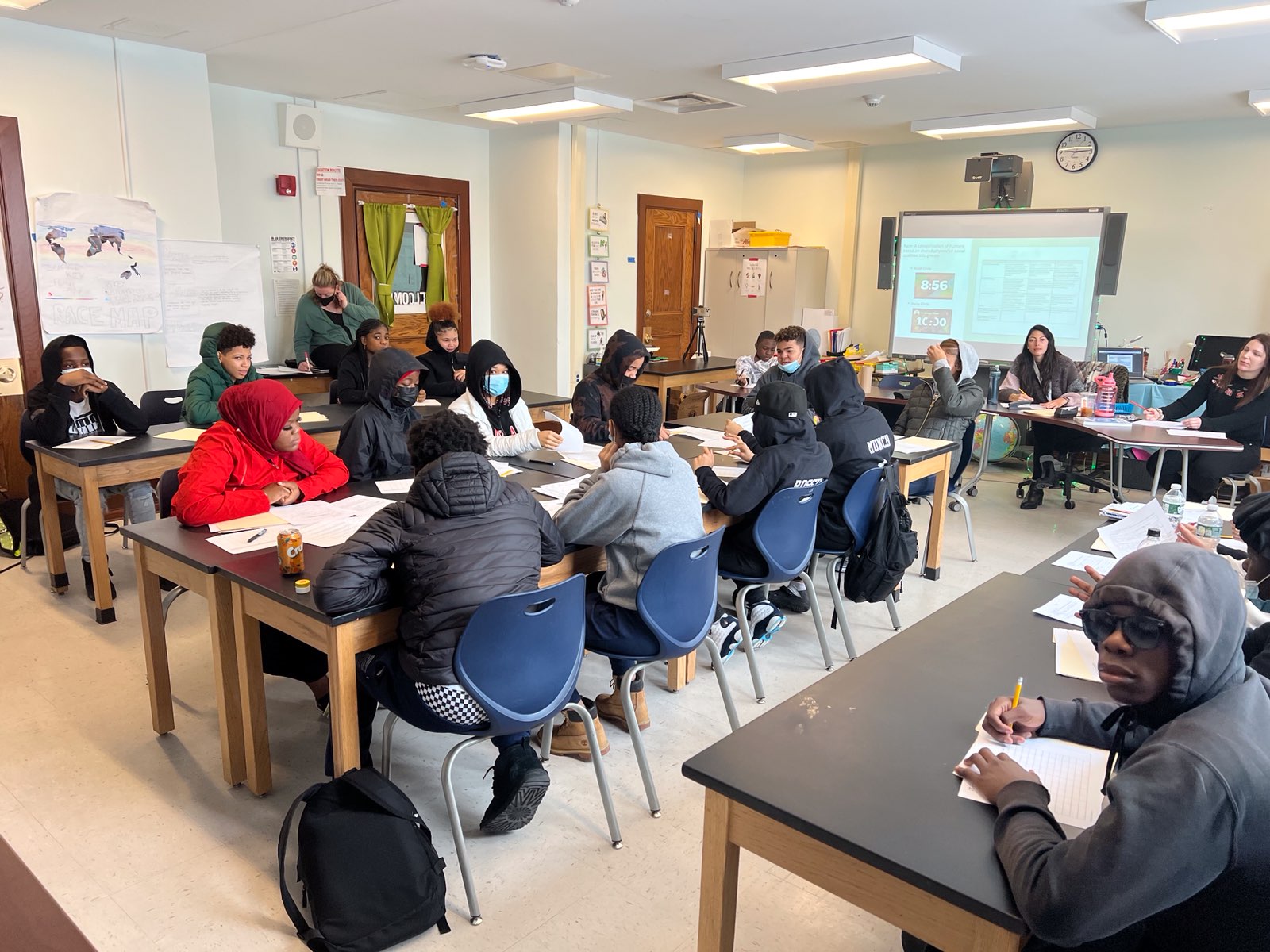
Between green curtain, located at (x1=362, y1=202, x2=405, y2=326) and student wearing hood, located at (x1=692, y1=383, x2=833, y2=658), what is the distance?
14.6 ft

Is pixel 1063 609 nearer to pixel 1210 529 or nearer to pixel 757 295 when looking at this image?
pixel 1210 529

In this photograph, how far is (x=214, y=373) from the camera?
4.34 meters

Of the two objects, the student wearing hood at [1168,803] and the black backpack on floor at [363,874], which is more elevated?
the student wearing hood at [1168,803]

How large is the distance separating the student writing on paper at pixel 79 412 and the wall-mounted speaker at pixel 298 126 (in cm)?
274

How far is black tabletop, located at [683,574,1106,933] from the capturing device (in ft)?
3.88

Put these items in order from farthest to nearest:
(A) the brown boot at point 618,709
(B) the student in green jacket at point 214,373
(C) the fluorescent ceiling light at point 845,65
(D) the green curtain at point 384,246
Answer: (D) the green curtain at point 384,246
(C) the fluorescent ceiling light at point 845,65
(B) the student in green jacket at point 214,373
(A) the brown boot at point 618,709

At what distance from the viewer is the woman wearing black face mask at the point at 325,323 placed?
6.11 metres

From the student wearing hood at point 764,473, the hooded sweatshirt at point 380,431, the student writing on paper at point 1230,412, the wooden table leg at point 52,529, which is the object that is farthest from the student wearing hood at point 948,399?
the wooden table leg at point 52,529

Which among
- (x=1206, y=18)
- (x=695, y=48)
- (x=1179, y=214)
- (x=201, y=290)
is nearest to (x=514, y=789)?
(x=695, y=48)

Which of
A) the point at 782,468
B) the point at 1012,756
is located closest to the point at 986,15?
the point at 782,468

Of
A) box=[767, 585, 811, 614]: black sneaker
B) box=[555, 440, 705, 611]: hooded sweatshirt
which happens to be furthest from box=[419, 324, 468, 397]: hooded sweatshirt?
box=[555, 440, 705, 611]: hooded sweatshirt

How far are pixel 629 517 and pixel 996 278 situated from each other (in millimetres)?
5868

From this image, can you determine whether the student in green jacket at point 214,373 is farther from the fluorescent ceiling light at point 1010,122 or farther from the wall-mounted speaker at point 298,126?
the fluorescent ceiling light at point 1010,122

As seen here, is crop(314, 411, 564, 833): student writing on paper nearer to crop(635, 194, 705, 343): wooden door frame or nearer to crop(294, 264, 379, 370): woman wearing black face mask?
crop(294, 264, 379, 370): woman wearing black face mask
